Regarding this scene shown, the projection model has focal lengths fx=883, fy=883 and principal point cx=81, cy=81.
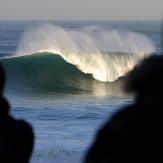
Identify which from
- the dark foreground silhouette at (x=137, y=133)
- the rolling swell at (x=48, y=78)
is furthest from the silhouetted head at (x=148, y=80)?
the rolling swell at (x=48, y=78)

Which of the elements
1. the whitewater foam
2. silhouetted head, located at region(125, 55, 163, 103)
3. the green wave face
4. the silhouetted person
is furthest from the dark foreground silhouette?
the whitewater foam

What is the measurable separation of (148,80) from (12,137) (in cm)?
81

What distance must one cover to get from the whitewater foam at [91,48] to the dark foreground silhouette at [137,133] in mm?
19714

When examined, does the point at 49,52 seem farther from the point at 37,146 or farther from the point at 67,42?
the point at 37,146

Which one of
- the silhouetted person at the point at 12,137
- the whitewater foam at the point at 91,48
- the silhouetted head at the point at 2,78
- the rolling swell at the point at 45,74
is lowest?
the whitewater foam at the point at 91,48

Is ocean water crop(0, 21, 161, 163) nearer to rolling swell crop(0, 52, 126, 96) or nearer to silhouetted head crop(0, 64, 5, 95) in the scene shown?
rolling swell crop(0, 52, 126, 96)

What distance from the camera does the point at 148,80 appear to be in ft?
9.48

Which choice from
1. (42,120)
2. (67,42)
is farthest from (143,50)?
(42,120)

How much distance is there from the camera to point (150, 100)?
286 cm

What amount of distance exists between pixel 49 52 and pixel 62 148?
12.7 metres

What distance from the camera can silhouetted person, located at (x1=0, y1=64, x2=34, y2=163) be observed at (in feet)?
11.3

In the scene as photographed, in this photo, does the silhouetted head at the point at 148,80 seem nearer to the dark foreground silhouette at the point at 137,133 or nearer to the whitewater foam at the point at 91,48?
the dark foreground silhouette at the point at 137,133

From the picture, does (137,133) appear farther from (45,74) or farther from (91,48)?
(91,48)

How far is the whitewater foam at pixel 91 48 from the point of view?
A: 24.0m
